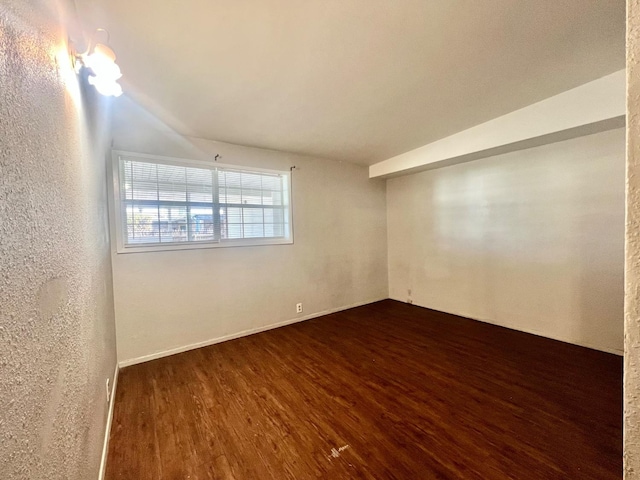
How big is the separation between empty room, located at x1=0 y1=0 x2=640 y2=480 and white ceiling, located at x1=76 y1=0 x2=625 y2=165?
18 mm

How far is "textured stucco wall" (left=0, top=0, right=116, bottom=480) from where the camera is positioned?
20.4 inches

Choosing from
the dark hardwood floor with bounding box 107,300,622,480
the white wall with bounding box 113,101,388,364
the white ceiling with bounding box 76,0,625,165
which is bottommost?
the dark hardwood floor with bounding box 107,300,622,480

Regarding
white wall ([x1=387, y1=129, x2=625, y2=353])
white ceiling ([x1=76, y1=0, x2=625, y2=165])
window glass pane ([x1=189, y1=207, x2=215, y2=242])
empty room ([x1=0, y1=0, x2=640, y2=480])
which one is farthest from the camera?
window glass pane ([x1=189, y1=207, x2=215, y2=242])

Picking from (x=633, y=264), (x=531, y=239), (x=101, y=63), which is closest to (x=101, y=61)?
(x=101, y=63)

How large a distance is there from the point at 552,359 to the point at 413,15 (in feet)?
10.8

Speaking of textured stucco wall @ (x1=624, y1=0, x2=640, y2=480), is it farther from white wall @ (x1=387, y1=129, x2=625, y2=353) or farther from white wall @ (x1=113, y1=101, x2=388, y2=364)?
white wall @ (x1=387, y1=129, x2=625, y2=353)

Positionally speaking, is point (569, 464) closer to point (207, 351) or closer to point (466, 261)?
point (466, 261)

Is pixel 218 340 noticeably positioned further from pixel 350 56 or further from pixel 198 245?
pixel 350 56

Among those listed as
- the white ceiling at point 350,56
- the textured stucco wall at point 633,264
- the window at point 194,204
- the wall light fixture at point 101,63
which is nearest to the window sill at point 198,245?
the window at point 194,204

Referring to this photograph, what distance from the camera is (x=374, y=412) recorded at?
1.94 m

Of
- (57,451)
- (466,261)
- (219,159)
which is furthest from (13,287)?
(466,261)

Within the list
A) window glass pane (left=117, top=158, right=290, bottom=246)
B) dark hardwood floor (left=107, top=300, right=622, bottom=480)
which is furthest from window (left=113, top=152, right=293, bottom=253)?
dark hardwood floor (left=107, top=300, right=622, bottom=480)

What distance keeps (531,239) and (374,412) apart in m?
2.92

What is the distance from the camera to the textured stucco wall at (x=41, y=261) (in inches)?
20.4
